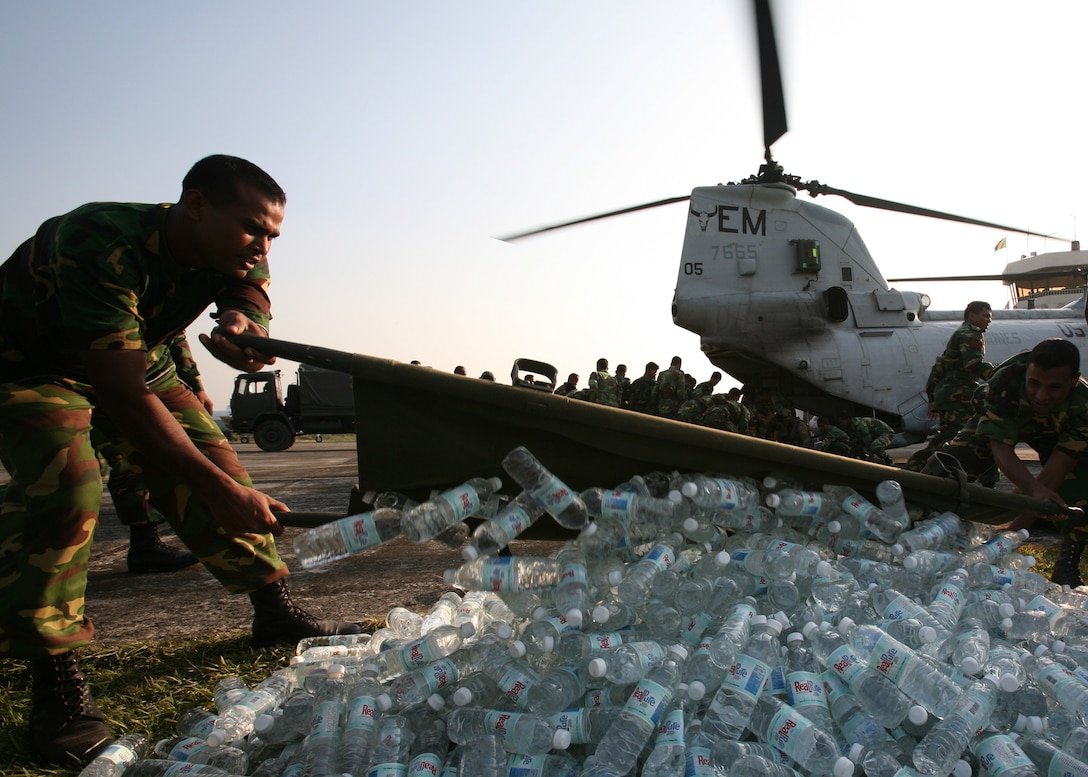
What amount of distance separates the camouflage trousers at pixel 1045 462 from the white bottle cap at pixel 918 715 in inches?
44.6

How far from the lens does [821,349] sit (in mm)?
10578

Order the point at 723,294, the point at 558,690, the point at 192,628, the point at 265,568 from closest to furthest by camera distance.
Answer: the point at 558,690
the point at 265,568
the point at 192,628
the point at 723,294

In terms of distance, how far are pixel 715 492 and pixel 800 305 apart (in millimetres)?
9115

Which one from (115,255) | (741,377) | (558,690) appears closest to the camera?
(558,690)

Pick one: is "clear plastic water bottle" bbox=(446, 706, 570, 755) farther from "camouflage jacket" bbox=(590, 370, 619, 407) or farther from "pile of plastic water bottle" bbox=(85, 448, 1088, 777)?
"camouflage jacket" bbox=(590, 370, 619, 407)

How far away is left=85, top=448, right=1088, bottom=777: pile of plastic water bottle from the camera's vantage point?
1.72m

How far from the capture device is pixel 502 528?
6.59ft

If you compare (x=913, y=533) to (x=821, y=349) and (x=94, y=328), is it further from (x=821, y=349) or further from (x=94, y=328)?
(x=821, y=349)

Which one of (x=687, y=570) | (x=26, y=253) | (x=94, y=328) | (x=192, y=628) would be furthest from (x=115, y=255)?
(x=687, y=570)

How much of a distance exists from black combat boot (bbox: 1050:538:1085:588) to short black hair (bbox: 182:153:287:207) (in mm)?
3912

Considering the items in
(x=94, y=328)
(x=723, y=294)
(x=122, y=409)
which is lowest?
(x=122, y=409)

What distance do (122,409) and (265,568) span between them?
90 cm

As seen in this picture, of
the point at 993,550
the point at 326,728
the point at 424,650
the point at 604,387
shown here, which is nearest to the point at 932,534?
the point at 993,550

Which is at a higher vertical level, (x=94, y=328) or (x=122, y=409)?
(x=94, y=328)
